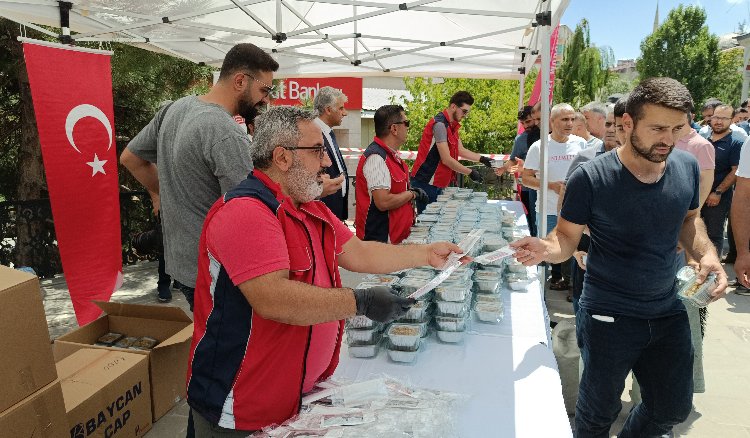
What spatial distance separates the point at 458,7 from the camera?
207 inches

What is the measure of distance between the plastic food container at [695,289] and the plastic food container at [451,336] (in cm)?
98

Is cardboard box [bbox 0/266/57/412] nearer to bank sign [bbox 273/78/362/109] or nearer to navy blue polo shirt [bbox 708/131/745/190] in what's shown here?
navy blue polo shirt [bbox 708/131/745/190]

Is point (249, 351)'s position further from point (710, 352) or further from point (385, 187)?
point (710, 352)

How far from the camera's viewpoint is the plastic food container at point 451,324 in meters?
2.15

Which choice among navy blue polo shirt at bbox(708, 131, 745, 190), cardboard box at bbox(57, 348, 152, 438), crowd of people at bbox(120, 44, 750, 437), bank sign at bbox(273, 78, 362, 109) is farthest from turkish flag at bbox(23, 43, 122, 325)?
bank sign at bbox(273, 78, 362, 109)

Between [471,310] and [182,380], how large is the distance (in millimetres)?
2156

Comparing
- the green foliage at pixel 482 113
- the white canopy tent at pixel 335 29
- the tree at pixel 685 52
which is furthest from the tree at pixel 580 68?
the white canopy tent at pixel 335 29

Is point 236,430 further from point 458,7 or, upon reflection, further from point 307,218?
point 458,7

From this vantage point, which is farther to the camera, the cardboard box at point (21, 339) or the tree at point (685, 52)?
the tree at point (685, 52)

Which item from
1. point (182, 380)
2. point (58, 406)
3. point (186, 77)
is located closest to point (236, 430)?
point (58, 406)

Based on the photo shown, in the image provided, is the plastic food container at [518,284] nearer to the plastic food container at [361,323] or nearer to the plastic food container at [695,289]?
the plastic food container at [695,289]

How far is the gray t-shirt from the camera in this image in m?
2.31

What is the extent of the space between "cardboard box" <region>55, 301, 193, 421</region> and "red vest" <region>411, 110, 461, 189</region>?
10.0 ft

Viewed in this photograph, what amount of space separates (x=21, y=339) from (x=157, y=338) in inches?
70.0
